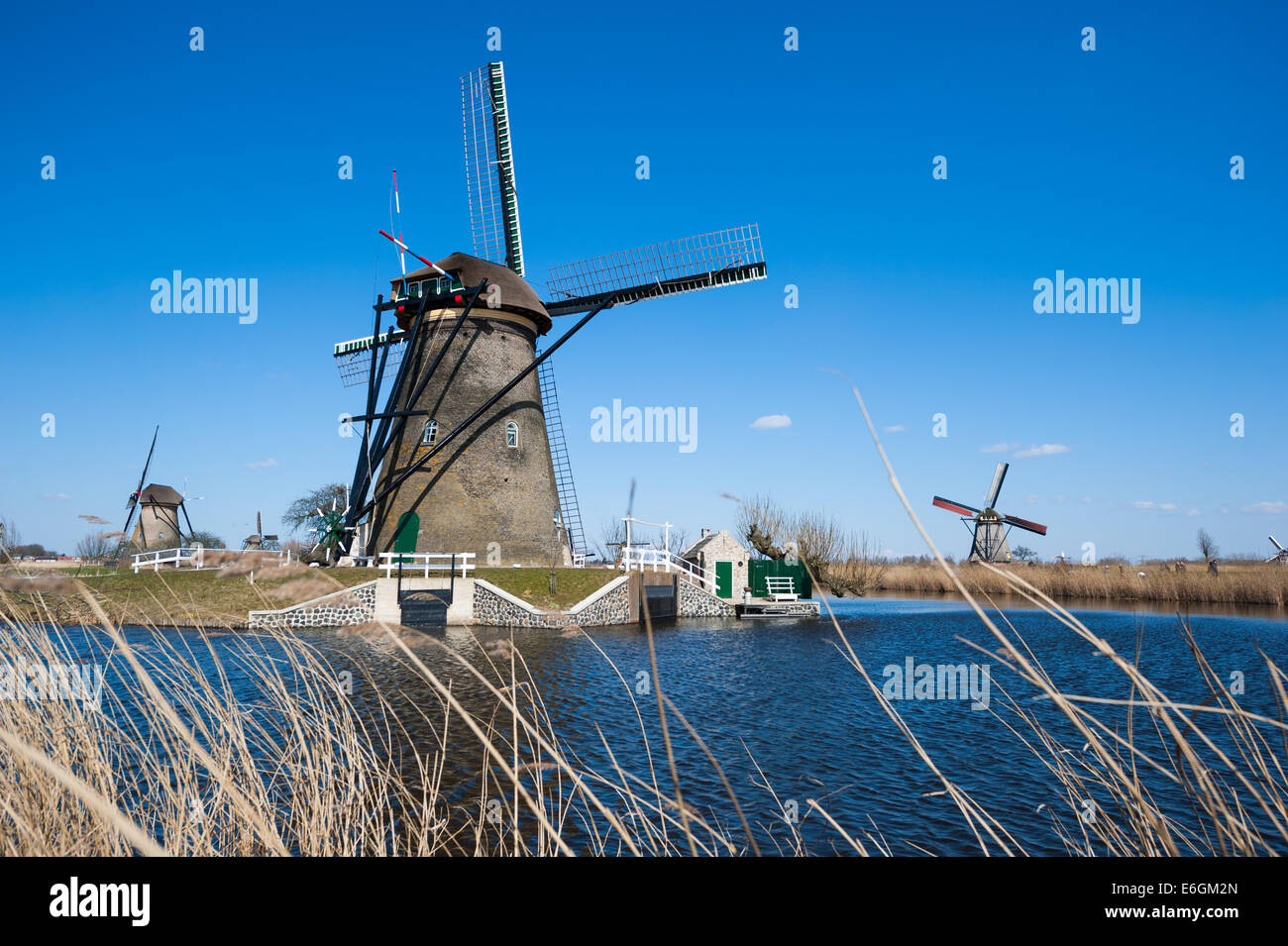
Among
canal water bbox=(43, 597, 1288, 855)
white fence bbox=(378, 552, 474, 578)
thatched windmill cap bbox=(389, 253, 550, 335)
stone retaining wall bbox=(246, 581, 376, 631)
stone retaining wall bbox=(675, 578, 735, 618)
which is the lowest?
stone retaining wall bbox=(675, 578, 735, 618)

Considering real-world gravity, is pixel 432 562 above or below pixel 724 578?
above

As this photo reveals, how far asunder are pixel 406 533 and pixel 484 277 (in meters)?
8.19

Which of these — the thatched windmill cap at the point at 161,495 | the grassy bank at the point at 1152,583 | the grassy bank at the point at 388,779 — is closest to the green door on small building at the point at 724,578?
the grassy bank at the point at 1152,583

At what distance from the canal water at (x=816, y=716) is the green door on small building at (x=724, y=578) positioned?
9589 millimetres

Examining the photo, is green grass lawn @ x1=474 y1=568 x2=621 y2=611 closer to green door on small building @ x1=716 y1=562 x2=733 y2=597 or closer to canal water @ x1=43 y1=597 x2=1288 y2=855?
canal water @ x1=43 y1=597 x2=1288 y2=855

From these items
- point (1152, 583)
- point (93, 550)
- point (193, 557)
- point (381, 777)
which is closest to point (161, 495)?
point (193, 557)

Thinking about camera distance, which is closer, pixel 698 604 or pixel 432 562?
pixel 432 562

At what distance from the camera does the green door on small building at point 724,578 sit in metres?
30.1

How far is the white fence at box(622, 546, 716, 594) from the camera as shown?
76.6 ft

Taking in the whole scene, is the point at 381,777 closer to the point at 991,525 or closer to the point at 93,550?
the point at 93,550

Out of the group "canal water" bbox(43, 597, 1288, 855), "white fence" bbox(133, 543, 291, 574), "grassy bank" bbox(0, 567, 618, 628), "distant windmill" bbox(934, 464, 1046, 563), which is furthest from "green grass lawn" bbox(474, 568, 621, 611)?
"distant windmill" bbox(934, 464, 1046, 563)

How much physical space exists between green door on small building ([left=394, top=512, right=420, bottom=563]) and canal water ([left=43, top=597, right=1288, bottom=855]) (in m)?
4.28

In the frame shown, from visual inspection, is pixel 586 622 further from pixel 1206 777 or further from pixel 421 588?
pixel 1206 777

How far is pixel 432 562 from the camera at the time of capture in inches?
823
